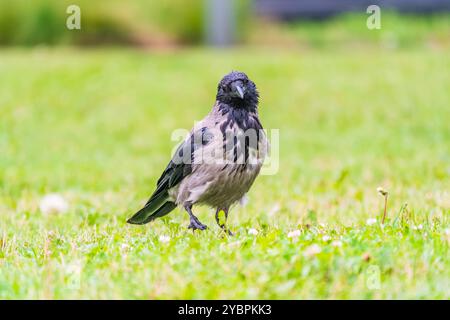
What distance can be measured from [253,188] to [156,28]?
11.3 m

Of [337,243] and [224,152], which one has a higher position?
[224,152]

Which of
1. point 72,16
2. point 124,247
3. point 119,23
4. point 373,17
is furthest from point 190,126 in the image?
point 373,17

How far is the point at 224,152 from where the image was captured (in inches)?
221

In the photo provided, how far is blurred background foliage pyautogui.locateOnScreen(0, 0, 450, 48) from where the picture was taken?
1897cm

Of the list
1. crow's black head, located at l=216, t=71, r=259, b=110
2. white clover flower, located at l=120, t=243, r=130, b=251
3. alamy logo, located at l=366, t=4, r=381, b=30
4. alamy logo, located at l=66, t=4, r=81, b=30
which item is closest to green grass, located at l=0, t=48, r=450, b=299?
white clover flower, located at l=120, t=243, r=130, b=251

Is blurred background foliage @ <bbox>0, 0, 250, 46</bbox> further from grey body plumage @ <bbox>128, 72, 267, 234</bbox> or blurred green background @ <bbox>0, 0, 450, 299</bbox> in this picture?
grey body plumage @ <bbox>128, 72, 267, 234</bbox>

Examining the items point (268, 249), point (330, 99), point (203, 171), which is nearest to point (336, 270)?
point (268, 249)

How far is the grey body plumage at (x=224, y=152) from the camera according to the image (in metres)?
5.62

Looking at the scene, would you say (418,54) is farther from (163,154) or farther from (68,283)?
(68,283)

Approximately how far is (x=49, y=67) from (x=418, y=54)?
6.57m

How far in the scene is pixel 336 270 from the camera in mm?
4277

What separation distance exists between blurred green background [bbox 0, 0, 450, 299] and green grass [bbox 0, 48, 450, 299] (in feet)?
0.06

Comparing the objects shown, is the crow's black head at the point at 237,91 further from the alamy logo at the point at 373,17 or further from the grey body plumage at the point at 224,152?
the alamy logo at the point at 373,17

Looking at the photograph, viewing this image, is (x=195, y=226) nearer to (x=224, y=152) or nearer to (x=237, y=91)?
(x=224, y=152)
